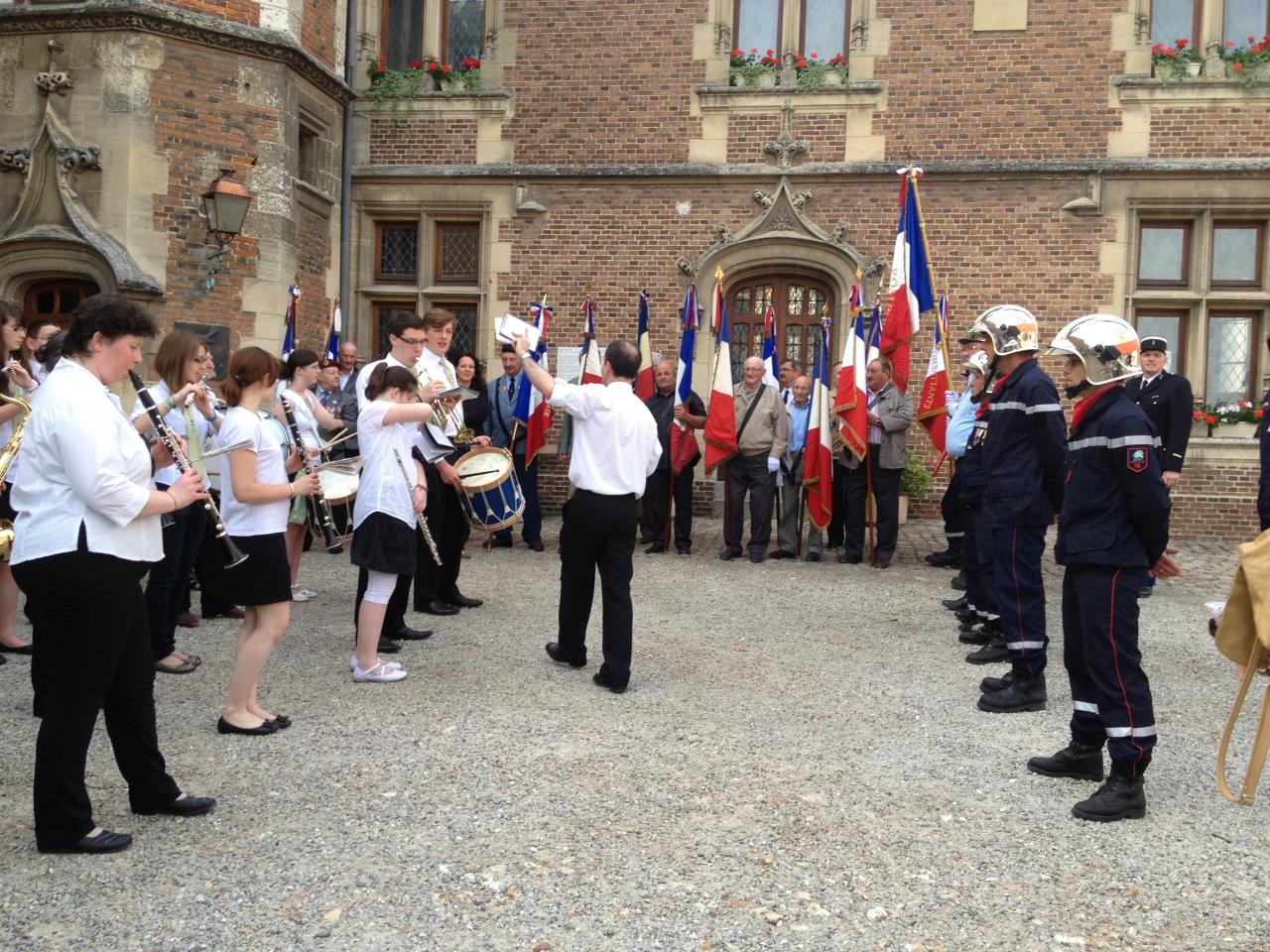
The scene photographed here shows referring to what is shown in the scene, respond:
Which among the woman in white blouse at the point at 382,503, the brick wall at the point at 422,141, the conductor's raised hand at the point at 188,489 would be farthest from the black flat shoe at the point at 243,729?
the brick wall at the point at 422,141

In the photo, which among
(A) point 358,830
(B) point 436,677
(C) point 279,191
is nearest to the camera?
(A) point 358,830

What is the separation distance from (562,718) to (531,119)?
10636 mm

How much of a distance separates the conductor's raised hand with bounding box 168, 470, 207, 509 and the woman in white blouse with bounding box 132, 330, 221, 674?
141 cm

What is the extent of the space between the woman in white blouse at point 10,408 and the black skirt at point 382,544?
1.76m

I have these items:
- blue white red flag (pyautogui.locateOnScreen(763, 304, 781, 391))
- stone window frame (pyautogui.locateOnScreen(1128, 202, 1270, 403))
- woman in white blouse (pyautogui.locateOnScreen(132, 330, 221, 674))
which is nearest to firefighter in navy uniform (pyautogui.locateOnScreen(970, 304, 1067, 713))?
woman in white blouse (pyautogui.locateOnScreen(132, 330, 221, 674))

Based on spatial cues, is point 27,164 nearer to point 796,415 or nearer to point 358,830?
point 796,415

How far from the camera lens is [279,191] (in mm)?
12859

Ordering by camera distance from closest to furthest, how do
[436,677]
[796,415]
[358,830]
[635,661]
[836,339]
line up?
[358,830]
[436,677]
[635,661]
[796,415]
[836,339]

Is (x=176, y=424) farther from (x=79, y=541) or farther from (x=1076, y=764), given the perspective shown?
(x=1076, y=764)

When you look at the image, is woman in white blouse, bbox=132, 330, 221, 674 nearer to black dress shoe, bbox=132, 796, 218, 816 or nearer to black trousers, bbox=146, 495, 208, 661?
black trousers, bbox=146, 495, 208, 661

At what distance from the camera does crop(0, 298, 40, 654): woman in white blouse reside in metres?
5.84

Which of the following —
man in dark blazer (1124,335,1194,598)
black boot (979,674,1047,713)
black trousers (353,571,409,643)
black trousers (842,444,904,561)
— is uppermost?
man in dark blazer (1124,335,1194,598)

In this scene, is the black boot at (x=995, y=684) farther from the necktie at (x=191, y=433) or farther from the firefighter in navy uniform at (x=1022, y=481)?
the necktie at (x=191, y=433)

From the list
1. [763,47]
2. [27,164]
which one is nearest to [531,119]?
[763,47]
